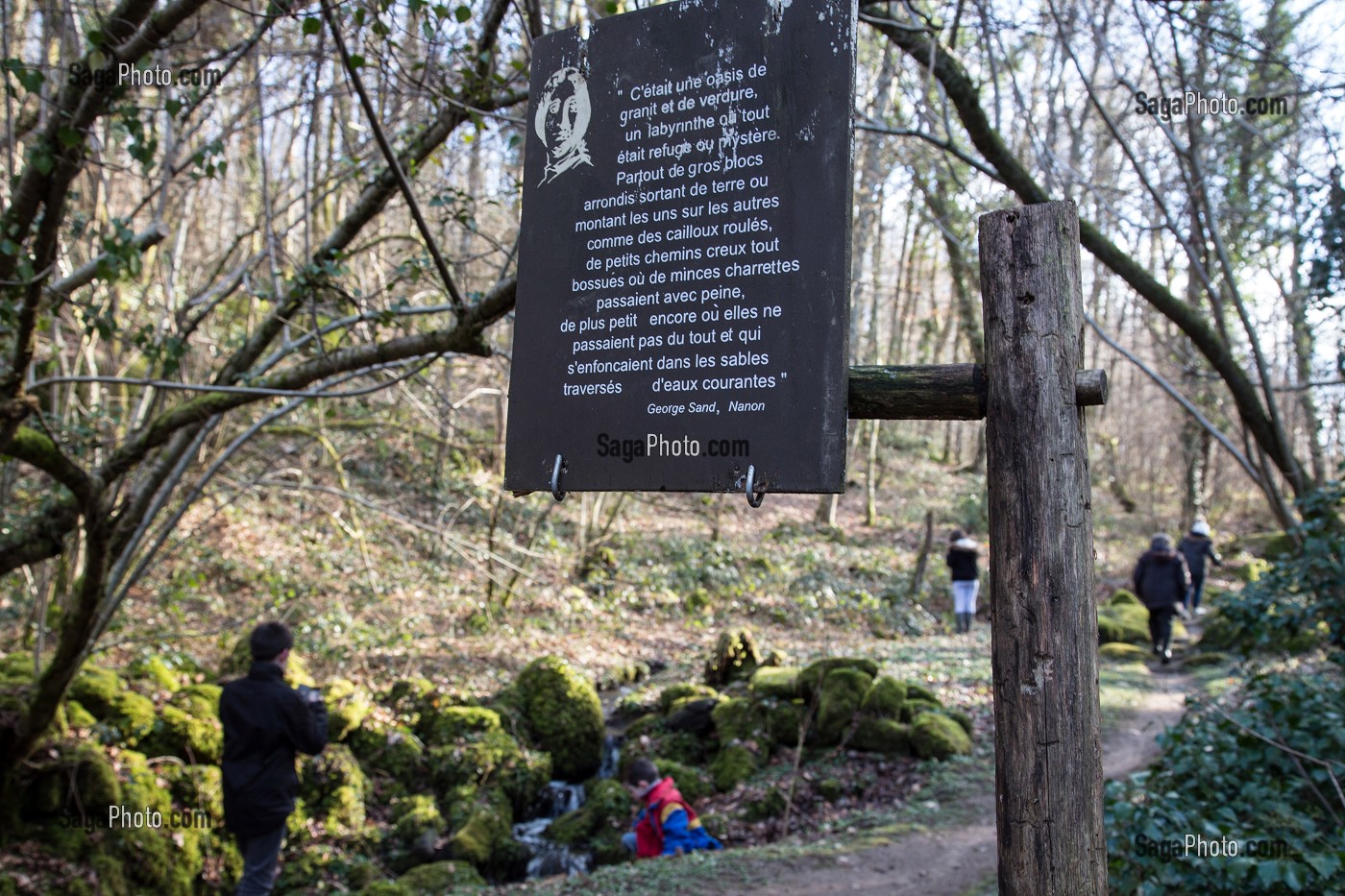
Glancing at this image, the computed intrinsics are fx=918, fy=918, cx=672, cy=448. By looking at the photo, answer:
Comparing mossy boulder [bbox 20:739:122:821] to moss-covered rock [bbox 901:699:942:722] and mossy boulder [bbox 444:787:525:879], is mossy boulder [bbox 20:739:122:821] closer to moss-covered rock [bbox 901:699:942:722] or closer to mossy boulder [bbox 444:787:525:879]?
mossy boulder [bbox 444:787:525:879]

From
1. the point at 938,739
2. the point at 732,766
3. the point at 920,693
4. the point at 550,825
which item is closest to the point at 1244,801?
the point at 938,739

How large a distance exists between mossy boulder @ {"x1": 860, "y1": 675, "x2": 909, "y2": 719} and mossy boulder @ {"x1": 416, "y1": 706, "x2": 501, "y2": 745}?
3861 millimetres

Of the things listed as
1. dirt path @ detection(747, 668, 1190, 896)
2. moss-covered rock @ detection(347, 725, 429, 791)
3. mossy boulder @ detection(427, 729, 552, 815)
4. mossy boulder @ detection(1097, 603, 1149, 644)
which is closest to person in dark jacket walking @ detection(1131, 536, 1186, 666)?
mossy boulder @ detection(1097, 603, 1149, 644)

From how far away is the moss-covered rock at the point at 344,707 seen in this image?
878 cm

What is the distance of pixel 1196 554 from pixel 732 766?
10.7m

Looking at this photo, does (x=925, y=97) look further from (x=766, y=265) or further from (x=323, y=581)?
(x=323, y=581)

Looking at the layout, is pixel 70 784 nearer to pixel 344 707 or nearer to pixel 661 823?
pixel 344 707

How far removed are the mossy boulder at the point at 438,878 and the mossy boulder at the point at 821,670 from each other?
4167 mm

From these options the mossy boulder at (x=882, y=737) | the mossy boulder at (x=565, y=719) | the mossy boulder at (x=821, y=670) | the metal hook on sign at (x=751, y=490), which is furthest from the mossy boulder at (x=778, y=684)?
the metal hook on sign at (x=751, y=490)

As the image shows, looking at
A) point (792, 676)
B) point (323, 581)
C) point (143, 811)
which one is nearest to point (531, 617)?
point (323, 581)

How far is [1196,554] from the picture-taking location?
15.6 meters

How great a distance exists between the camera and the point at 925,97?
22.6 feet

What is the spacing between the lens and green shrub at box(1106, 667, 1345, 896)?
13.3ft

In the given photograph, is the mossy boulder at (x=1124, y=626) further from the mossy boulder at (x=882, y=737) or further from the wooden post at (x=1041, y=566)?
the wooden post at (x=1041, y=566)
